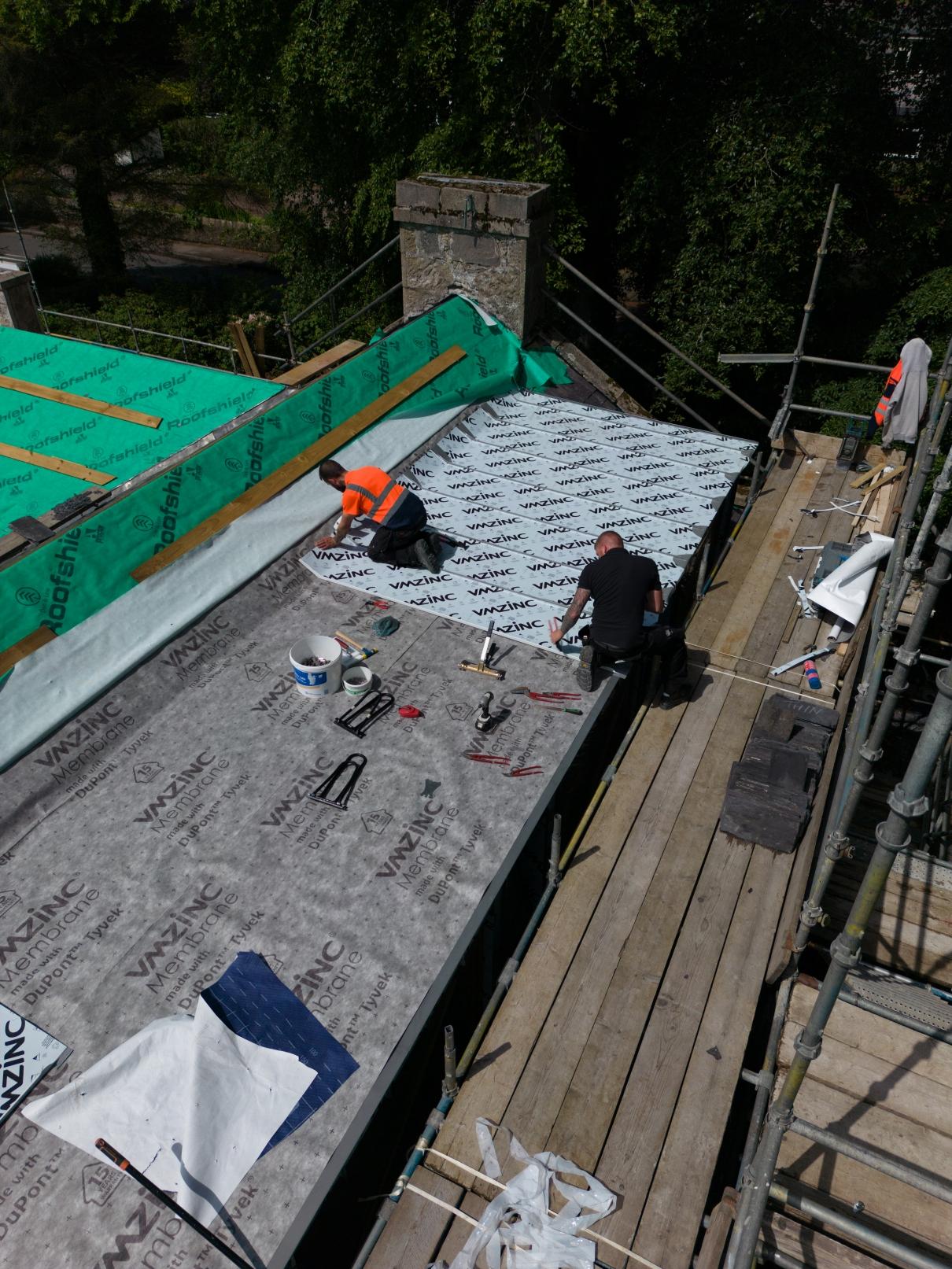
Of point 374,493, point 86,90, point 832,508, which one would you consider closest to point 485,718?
point 374,493

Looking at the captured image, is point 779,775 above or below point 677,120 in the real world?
below

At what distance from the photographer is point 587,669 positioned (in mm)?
7090

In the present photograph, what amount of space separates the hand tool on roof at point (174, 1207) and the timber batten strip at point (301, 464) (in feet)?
16.3

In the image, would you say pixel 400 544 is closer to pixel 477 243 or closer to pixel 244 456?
pixel 244 456

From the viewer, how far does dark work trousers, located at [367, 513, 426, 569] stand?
8453 millimetres

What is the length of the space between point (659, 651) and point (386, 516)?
2.92 metres

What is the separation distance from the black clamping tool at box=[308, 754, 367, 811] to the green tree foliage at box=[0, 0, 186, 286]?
924 inches

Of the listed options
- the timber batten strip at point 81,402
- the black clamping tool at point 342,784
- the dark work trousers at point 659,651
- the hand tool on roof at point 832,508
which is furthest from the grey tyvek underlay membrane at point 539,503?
the timber batten strip at point 81,402

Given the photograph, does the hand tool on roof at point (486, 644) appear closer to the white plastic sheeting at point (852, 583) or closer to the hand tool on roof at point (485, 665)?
the hand tool on roof at point (485, 665)

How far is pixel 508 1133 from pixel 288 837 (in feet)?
7.67

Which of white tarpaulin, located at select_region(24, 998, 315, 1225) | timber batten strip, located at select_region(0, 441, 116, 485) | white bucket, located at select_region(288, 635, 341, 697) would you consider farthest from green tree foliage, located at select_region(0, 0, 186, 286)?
white tarpaulin, located at select_region(24, 998, 315, 1225)

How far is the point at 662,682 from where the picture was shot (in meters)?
7.54

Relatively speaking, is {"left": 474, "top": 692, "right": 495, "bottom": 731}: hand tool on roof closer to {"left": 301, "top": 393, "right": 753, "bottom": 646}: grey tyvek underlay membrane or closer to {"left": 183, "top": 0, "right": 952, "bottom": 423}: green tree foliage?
{"left": 301, "top": 393, "right": 753, "bottom": 646}: grey tyvek underlay membrane

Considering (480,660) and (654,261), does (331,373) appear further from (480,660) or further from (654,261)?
(654,261)
